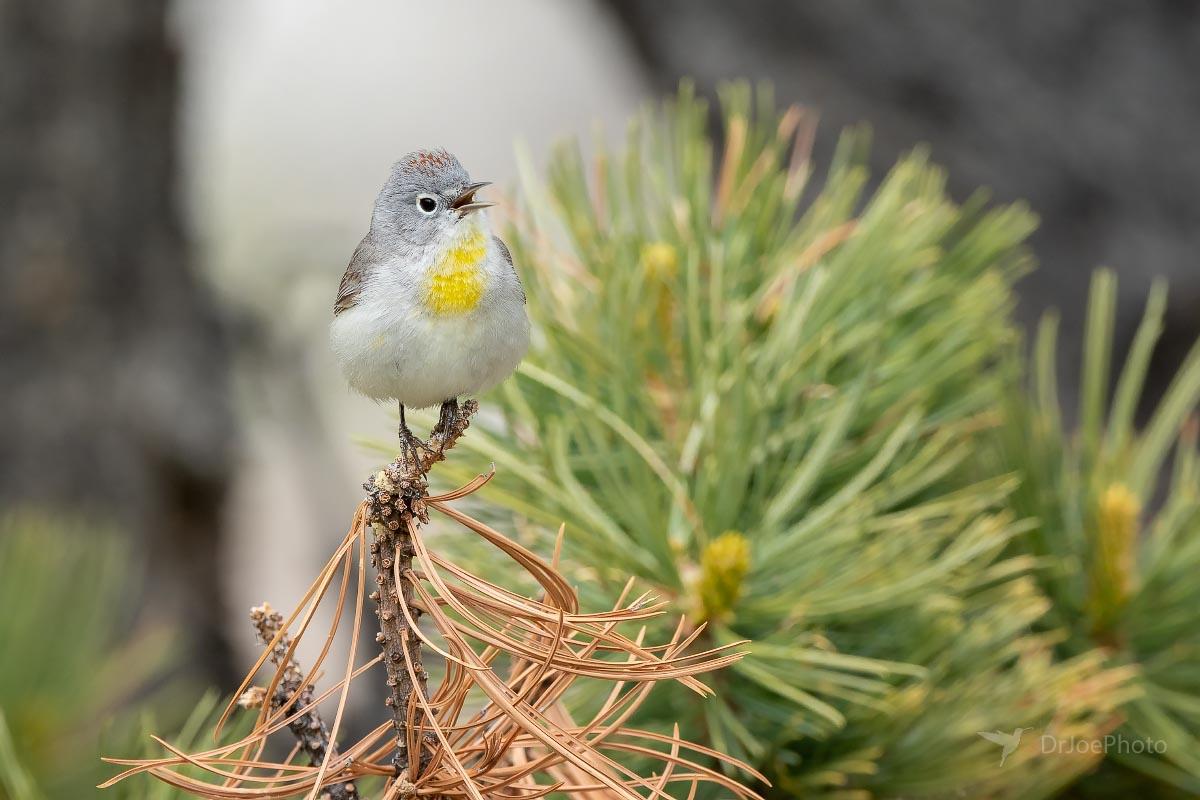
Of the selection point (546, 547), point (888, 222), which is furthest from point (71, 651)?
point (888, 222)

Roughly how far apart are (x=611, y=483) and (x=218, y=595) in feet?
4.80

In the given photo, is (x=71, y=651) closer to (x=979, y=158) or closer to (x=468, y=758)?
(x=468, y=758)

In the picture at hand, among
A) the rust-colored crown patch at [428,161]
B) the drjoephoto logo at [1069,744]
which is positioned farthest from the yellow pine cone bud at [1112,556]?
the rust-colored crown patch at [428,161]

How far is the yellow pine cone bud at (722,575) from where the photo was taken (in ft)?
2.24

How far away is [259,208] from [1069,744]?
2537 mm

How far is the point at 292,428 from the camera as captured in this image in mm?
2387

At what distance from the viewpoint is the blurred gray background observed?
1503 mm

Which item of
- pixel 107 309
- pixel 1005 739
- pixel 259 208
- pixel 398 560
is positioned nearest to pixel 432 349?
pixel 398 560

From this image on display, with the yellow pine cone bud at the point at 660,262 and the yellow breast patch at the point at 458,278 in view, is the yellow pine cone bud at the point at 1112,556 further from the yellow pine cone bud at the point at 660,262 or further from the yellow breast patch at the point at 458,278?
the yellow breast patch at the point at 458,278

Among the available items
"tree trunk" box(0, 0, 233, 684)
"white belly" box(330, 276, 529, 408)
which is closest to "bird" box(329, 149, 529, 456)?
"white belly" box(330, 276, 529, 408)

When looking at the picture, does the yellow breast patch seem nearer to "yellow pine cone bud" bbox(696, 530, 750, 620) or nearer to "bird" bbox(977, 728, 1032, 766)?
"yellow pine cone bud" bbox(696, 530, 750, 620)

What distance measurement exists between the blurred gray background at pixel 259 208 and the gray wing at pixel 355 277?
36 centimetres

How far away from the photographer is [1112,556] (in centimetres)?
83

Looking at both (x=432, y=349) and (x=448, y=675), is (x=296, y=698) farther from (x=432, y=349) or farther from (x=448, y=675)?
(x=432, y=349)
